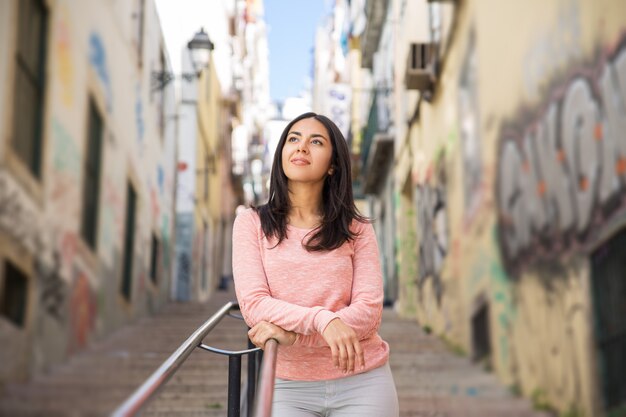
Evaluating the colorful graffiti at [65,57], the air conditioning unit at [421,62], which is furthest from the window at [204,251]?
the colorful graffiti at [65,57]

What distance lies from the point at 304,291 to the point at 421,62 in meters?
10.2

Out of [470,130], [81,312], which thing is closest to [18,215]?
[81,312]

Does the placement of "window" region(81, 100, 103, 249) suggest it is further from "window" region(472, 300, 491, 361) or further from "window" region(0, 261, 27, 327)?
"window" region(472, 300, 491, 361)

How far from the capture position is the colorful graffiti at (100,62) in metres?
8.93

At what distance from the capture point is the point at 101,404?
7.03 m

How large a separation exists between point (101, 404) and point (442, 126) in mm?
6431

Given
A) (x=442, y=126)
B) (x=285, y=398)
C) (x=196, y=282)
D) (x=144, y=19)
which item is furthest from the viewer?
(x=196, y=282)

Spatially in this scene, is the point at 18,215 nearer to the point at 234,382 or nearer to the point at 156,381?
the point at 234,382

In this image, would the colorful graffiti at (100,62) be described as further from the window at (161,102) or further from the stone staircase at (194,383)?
the window at (161,102)

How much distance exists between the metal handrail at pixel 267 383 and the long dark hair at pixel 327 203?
325mm

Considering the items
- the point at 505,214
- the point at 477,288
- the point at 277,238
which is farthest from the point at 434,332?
the point at 277,238

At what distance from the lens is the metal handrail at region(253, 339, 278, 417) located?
5.74 ft

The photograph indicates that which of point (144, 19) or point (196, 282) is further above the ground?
point (144, 19)

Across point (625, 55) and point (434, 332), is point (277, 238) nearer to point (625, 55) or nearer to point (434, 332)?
point (625, 55)
